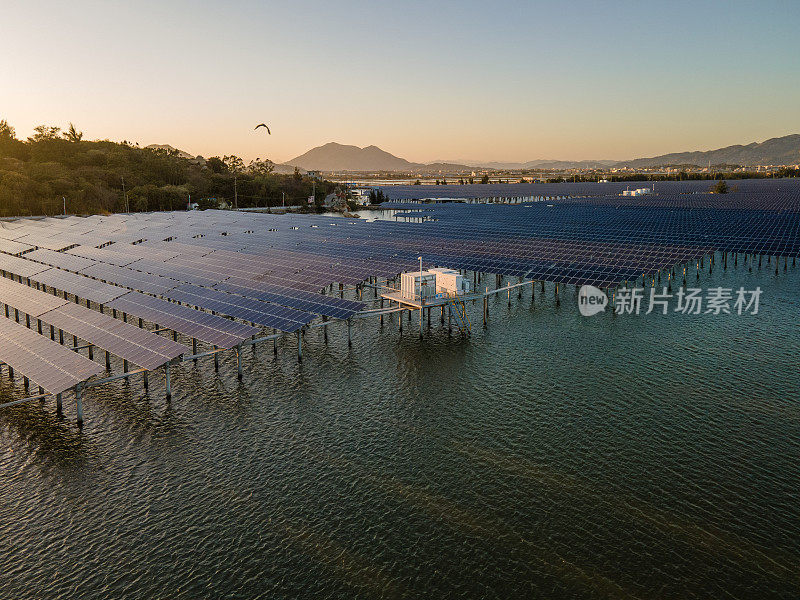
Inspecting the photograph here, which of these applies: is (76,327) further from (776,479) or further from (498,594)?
(776,479)

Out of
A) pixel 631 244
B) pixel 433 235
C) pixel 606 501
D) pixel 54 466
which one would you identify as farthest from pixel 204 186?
pixel 606 501

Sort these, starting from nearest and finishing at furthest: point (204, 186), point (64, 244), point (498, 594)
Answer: point (498, 594)
point (64, 244)
point (204, 186)

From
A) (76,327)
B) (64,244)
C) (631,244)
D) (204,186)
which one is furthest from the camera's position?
(204,186)

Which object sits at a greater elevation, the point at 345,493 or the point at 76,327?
the point at 76,327

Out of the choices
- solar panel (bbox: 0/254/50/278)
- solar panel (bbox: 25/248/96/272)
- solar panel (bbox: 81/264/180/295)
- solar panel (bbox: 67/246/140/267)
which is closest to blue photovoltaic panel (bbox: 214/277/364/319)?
solar panel (bbox: 81/264/180/295)

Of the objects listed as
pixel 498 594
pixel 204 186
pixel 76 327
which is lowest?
pixel 498 594

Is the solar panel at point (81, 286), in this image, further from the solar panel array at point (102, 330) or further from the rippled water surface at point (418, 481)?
the rippled water surface at point (418, 481)

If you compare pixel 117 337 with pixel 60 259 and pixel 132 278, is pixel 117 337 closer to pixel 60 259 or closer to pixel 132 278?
pixel 132 278
